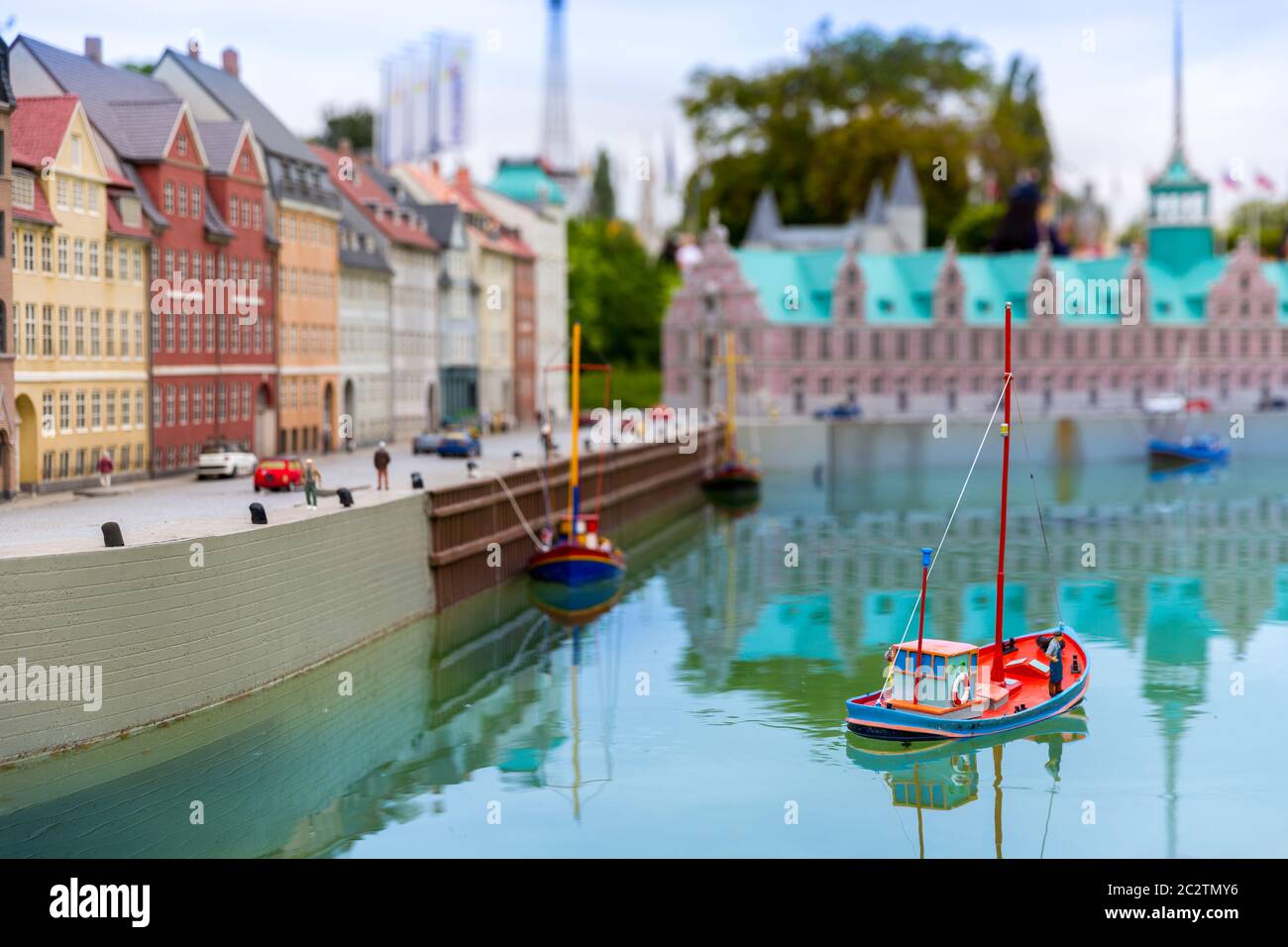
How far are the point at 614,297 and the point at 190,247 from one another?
78406mm

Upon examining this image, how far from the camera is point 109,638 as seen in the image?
119 feet

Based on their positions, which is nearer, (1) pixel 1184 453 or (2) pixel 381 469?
(2) pixel 381 469

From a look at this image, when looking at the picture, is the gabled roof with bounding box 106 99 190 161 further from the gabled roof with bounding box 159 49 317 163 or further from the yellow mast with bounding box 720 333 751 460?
the yellow mast with bounding box 720 333 751 460

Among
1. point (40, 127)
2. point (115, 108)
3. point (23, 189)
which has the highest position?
point (115, 108)

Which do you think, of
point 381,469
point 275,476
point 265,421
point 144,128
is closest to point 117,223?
point 144,128

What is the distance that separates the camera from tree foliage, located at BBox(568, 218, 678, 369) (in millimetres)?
138875

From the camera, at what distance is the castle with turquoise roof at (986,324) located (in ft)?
436

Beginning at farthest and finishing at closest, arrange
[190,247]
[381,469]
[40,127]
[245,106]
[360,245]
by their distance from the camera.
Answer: [360,245] → [245,106] → [190,247] → [381,469] → [40,127]

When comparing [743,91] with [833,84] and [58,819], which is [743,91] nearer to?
[833,84]

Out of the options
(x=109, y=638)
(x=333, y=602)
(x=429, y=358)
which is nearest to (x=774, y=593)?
(x=333, y=602)

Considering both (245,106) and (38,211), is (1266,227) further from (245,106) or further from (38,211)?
(38,211)

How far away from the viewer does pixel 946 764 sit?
123ft

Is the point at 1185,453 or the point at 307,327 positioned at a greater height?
the point at 307,327
